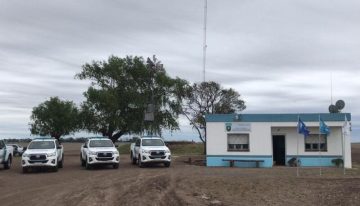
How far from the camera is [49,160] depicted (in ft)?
91.3

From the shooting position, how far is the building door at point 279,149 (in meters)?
38.5

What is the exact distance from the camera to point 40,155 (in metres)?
27.8

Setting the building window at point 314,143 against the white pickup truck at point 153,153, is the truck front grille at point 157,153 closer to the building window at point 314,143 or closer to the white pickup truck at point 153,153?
the white pickup truck at point 153,153

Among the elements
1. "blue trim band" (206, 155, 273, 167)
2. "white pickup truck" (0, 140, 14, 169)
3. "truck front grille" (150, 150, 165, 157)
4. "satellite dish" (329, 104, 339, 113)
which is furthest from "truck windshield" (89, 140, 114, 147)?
"satellite dish" (329, 104, 339, 113)

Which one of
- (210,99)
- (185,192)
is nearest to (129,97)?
(210,99)

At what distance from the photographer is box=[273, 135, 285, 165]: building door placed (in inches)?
1517

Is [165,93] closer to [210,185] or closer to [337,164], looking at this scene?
[337,164]

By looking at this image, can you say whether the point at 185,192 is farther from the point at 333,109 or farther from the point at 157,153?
the point at 333,109

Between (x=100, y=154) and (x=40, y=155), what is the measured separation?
3.42 metres

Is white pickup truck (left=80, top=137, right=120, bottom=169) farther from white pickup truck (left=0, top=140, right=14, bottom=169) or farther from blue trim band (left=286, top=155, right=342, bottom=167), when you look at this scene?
blue trim band (left=286, top=155, right=342, bottom=167)

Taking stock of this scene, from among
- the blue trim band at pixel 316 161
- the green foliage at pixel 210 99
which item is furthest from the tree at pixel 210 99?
the blue trim band at pixel 316 161

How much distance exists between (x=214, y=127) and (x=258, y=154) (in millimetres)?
3618

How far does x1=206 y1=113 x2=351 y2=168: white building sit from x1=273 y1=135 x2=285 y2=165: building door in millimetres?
915

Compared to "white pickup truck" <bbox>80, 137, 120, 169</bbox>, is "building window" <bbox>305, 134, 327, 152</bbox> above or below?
above
